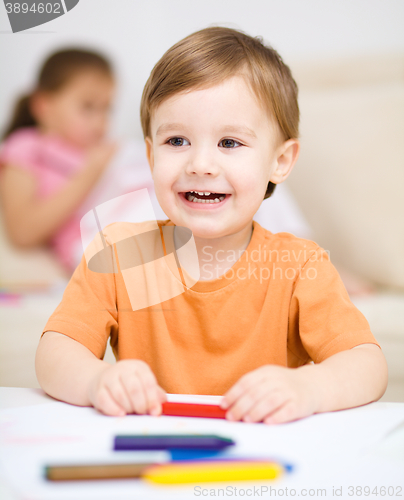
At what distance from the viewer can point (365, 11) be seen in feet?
4.70

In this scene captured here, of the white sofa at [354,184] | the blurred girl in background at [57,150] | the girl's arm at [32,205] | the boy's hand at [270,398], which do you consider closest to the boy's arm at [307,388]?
the boy's hand at [270,398]

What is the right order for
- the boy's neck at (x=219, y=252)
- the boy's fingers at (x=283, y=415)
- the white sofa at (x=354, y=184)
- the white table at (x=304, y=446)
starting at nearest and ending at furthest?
the white table at (x=304, y=446) → the boy's fingers at (x=283, y=415) → the boy's neck at (x=219, y=252) → the white sofa at (x=354, y=184)

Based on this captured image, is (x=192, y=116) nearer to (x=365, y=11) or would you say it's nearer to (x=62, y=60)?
(x=365, y=11)

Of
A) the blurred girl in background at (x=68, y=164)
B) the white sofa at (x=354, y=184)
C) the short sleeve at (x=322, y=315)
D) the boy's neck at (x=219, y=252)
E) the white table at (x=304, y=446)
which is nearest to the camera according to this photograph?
the white table at (x=304, y=446)

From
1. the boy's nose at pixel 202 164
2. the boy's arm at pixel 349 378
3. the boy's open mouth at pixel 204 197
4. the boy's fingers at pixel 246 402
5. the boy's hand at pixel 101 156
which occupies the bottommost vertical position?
the boy's arm at pixel 349 378

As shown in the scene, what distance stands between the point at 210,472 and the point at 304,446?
0.34ft

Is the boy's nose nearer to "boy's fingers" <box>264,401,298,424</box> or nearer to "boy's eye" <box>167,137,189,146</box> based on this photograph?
"boy's eye" <box>167,137,189,146</box>

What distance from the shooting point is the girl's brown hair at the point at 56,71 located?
64.9 inches

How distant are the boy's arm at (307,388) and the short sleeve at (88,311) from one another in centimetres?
24

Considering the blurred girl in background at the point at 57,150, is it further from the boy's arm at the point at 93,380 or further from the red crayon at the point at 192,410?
the red crayon at the point at 192,410

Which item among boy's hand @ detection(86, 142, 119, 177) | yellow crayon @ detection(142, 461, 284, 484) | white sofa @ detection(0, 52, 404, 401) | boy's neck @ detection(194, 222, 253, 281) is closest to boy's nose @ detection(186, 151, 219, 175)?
boy's neck @ detection(194, 222, 253, 281)

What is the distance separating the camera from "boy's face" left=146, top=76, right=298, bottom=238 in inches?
24.8

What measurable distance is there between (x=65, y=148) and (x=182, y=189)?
114 centimetres

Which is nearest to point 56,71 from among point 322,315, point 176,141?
point 176,141
